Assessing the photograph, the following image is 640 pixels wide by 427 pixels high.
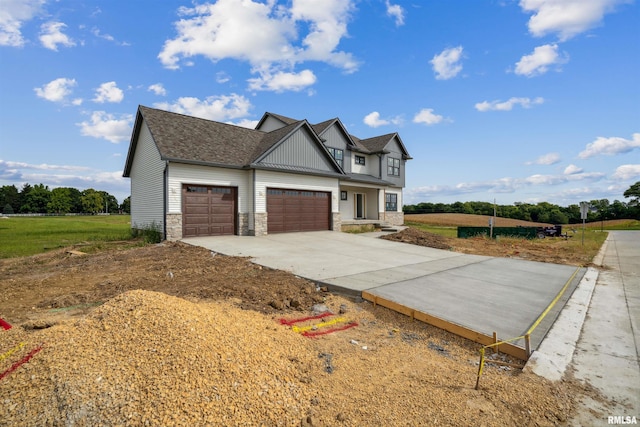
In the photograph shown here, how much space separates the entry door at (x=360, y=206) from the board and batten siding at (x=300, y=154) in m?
7.00

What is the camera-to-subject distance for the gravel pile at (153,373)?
2.42m

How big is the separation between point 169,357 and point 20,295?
17.8 feet

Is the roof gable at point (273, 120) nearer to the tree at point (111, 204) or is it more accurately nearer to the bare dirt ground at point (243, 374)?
the bare dirt ground at point (243, 374)

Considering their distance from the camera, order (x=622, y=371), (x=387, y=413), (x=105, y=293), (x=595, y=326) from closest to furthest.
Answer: (x=387, y=413), (x=622, y=371), (x=595, y=326), (x=105, y=293)

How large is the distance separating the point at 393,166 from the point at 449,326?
956 inches

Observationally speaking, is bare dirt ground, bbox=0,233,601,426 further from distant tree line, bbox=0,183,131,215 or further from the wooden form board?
distant tree line, bbox=0,183,131,215

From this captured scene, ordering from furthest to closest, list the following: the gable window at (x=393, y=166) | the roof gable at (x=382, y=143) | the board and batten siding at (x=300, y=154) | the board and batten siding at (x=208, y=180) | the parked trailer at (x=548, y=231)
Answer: the gable window at (x=393, y=166) → the roof gable at (x=382, y=143) → the parked trailer at (x=548, y=231) → the board and batten siding at (x=300, y=154) → the board and batten siding at (x=208, y=180)

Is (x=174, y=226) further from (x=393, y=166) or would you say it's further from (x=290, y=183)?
(x=393, y=166)

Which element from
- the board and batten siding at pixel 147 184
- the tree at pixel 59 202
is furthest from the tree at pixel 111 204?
the board and batten siding at pixel 147 184

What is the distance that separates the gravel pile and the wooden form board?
86.4 inches

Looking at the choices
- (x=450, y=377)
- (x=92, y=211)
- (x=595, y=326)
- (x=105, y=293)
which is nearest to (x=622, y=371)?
(x=595, y=326)

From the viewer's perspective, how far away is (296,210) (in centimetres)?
1758

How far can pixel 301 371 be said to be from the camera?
3.23 meters

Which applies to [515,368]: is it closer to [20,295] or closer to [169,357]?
[169,357]
